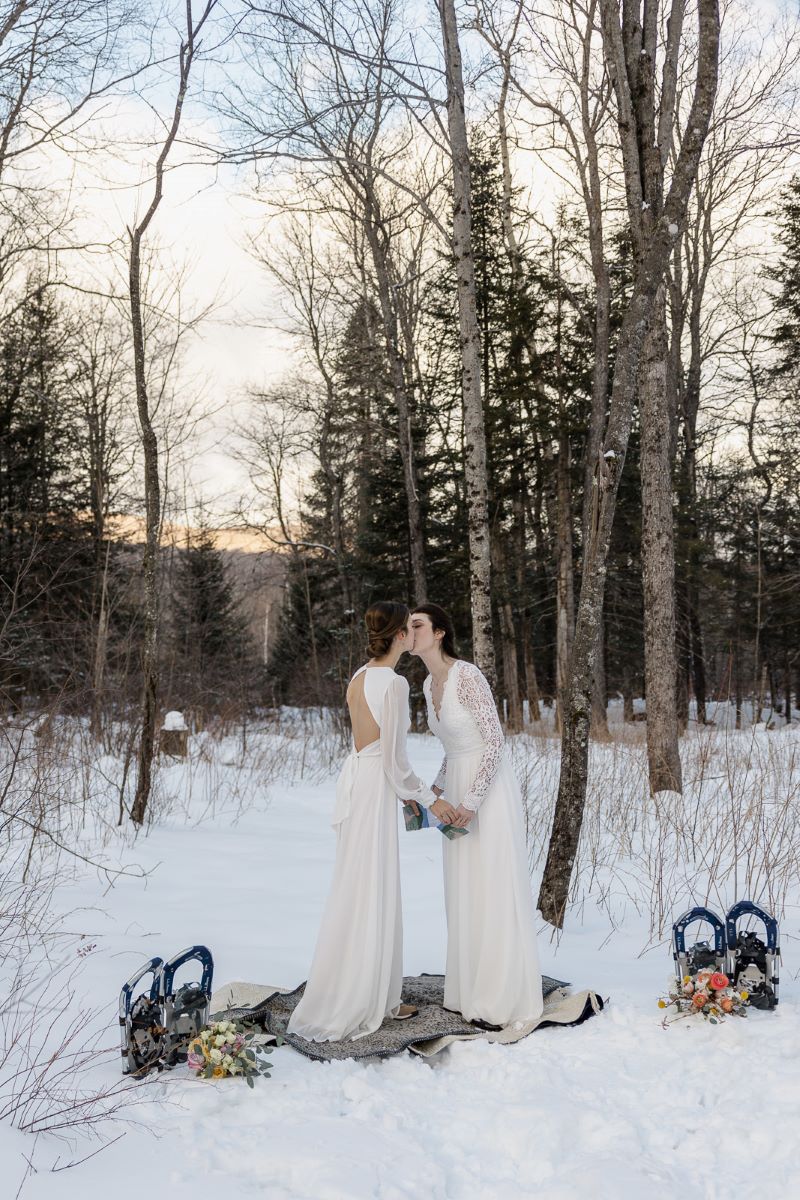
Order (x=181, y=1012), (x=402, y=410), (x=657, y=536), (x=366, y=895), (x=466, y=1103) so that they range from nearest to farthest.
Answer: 1. (x=466, y=1103)
2. (x=181, y=1012)
3. (x=366, y=895)
4. (x=657, y=536)
5. (x=402, y=410)

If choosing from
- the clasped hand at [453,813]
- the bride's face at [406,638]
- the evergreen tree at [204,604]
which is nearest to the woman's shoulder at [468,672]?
the bride's face at [406,638]

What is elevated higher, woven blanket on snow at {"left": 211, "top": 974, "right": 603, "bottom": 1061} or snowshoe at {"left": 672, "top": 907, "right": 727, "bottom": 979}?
snowshoe at {"left": 672, "top": 907, "right": 727, "bottom": 979}

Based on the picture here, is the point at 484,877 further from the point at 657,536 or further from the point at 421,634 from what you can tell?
the point at 657,536

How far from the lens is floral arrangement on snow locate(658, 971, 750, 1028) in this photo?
4113mm

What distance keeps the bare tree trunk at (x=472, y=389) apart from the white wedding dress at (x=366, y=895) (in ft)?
14.4

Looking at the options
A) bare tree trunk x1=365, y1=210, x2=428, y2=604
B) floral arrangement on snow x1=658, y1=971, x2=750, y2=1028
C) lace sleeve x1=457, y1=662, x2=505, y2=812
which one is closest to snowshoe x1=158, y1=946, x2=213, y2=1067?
lace sleeve x1=457, y1=662, x2=505, y2=812

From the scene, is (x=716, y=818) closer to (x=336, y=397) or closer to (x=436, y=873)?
A: (x=436, y=873)

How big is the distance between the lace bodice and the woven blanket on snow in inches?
40.3

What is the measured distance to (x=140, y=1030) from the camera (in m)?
3.74

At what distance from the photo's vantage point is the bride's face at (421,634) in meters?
4.72

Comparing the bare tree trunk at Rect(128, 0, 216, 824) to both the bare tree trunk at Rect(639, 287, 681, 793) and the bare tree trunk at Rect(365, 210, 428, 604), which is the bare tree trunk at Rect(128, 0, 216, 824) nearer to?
the bare tree trunk at Rect(639, 287, 681, 793)

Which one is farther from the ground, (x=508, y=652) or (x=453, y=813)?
(x=508, y=652)

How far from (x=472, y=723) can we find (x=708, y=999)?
1.64 meters

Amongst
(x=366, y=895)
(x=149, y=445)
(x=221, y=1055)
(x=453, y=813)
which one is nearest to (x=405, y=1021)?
(x=366, y=895)
